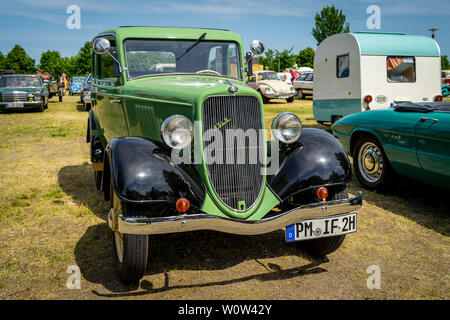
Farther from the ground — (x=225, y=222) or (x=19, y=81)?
(x=19, y=81)

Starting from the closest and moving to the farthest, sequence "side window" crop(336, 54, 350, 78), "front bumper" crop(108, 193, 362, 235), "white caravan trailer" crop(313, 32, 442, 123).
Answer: "front bumper" crop(108, 193, 362, 235) < "white caravan trailer" crop(313, 32, 442, 123) < "side window" crop(336, 54, 350, 78)

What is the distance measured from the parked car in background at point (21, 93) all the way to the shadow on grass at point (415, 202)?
15.8 meters

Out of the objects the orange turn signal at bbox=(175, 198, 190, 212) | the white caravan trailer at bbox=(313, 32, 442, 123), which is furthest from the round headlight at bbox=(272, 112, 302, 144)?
the white caravan trailer at bbox=(313, 32, 442, 123)

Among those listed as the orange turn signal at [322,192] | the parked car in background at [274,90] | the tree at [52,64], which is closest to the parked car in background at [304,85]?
the parked car in background at [274,90]

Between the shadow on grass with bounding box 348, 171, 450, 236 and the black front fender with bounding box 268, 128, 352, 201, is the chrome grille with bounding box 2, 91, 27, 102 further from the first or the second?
the black front fender with bounding box 268, 128, 352, 201

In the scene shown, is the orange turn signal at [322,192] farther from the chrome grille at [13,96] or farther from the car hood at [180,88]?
the chrome grille at [13,96]

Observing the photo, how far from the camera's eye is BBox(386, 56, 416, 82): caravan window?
9.44 meters

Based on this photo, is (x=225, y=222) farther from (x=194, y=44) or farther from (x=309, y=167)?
(x=194, y=44)

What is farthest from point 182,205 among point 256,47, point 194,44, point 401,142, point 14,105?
point 14,105

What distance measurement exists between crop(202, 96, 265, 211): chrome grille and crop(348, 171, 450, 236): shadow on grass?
238 centimetres

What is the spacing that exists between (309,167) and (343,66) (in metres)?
7.45

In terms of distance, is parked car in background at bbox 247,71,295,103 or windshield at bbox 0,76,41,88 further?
parked car in background at bbox 247,71,295,103

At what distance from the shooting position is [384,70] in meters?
9.38

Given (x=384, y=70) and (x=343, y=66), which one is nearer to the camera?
(x=384, y=70)
